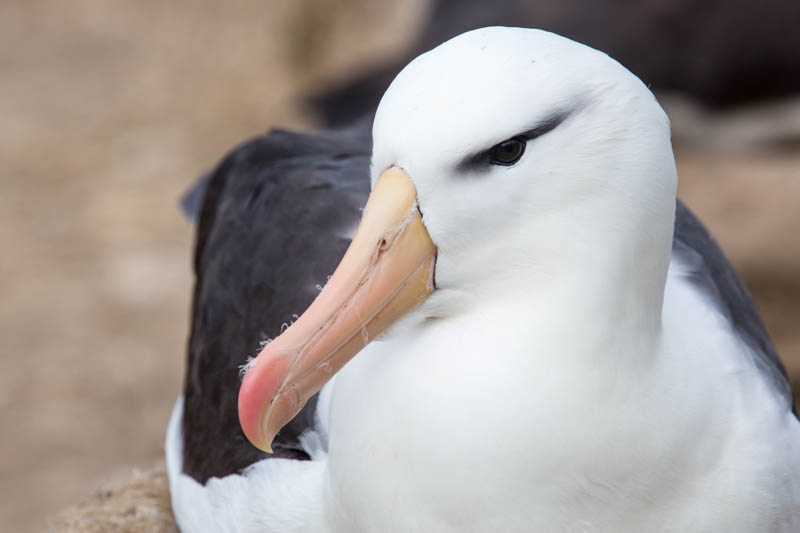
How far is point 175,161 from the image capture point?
8797mm

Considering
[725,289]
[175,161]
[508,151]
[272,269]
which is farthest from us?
[175,161]

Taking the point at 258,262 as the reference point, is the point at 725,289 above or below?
below

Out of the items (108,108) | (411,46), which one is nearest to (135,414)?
(411,46)

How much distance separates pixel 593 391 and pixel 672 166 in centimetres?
47

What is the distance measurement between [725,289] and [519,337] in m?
1.09

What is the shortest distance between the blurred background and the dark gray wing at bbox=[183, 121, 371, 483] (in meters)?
1.08

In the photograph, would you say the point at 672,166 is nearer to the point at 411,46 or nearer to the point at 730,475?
the point at 730,475

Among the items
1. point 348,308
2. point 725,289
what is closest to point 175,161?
point 725,289

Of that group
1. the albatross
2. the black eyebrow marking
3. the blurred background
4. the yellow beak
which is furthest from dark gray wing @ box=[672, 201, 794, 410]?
the blurred background

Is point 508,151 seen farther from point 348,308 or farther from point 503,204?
point 348,308

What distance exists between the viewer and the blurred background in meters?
6.75

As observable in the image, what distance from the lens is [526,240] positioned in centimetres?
238

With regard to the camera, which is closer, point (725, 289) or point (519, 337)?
point (519, 337)

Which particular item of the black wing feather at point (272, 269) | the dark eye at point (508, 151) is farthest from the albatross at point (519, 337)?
the black wing feather at point (272, 269)
